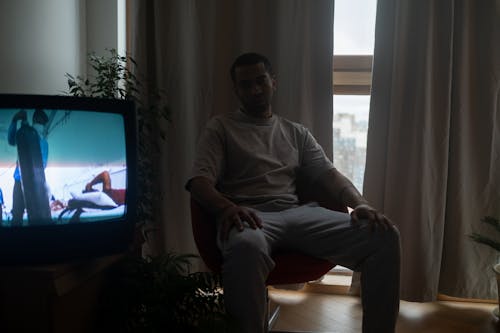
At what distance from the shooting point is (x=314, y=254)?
5.35ft

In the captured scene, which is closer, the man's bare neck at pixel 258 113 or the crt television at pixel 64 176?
the crt television at pixel 64 176

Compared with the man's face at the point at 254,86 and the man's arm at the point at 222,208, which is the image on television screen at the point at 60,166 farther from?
the man's face at the point at 254,86

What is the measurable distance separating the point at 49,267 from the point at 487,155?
6.69 ft

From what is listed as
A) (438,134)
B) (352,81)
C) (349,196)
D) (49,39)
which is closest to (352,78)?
(352,81)

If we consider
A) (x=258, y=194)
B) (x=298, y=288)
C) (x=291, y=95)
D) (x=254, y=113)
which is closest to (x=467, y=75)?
(x=291, y=95)

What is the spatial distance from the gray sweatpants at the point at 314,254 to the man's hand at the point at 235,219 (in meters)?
0.02

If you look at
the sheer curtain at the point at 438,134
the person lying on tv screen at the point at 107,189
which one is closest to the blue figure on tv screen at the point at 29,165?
the person lying on tv screen at the point at 107,189

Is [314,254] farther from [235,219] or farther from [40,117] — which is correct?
[40,117]

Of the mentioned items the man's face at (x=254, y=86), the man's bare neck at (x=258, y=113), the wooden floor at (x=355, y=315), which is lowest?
the wooden floor at (x=355, y=315)

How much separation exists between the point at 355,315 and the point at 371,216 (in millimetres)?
796

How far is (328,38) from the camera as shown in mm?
2230

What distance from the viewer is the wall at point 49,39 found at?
1.75 m

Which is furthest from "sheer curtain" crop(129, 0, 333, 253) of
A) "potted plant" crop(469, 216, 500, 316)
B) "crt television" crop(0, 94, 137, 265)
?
"crt television" crop(0, 94, 137, 265)

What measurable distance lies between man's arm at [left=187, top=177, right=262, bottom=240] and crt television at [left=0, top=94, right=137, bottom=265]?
29 centimetres
